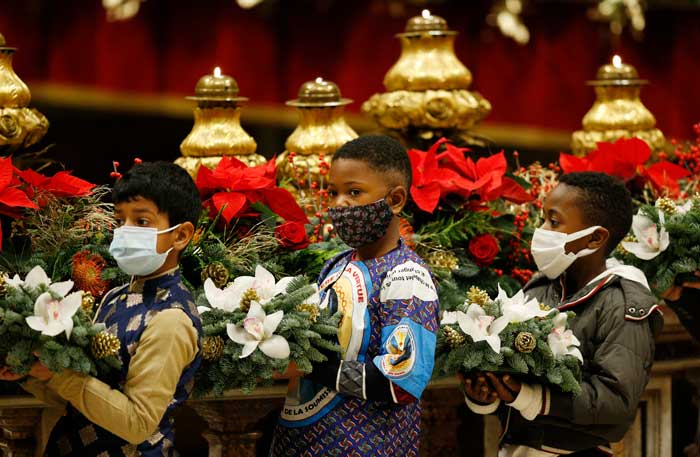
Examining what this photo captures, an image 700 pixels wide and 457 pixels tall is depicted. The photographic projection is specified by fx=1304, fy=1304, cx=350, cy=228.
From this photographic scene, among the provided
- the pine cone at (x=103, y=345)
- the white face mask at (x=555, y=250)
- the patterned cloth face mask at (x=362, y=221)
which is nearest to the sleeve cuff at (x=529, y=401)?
the white face mask at (x=555, y=250)

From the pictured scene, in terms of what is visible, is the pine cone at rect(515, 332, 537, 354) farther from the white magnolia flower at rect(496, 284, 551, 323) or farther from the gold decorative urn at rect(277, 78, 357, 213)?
the gold decorative urn at rect(277, 78, 357, 213)

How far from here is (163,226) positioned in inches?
109

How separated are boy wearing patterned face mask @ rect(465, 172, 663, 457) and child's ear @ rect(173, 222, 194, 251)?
2.41ft

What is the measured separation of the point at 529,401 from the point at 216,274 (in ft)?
2.72

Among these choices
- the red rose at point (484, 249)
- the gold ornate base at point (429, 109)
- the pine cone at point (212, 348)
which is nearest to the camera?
the pine cone at point (212, 348)

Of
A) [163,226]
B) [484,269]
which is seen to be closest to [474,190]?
[484,269]

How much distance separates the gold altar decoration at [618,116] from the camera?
4586 millimetres

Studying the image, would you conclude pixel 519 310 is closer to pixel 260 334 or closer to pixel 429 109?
pixel 260 334

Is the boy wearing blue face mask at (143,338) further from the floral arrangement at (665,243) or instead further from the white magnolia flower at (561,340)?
the floral arrangement at (665,243)

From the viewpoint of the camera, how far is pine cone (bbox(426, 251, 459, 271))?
3.58m

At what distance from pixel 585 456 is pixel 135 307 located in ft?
3.93

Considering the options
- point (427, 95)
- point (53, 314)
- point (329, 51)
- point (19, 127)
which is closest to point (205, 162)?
point (19, 127)

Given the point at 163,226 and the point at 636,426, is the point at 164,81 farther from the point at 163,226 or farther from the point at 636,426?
the point at 163,226

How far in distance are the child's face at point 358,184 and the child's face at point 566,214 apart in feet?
1.82
